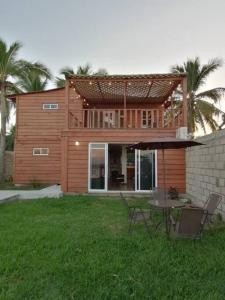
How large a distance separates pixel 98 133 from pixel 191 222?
7.61m

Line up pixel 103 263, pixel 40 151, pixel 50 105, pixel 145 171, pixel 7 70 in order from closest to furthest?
pixel 103 263, pixel 145 171, pixel 7 70, pixel 40 151, pixel 50 105

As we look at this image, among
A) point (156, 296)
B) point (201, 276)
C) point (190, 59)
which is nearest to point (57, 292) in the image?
point (156, 296)

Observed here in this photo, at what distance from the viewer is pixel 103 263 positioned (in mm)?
4051

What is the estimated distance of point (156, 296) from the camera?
3.09 metres

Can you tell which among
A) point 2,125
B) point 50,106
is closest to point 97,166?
point 50,106

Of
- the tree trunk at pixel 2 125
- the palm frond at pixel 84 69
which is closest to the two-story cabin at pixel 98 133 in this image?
the tree trunk at pixel 2 125

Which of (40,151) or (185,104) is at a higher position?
(185,104)

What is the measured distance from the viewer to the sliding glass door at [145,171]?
11.7 m

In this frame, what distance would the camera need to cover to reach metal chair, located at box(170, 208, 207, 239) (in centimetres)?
464

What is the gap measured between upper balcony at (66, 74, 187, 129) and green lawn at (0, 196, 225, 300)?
21.6 feet

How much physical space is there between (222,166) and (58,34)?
1060 cm

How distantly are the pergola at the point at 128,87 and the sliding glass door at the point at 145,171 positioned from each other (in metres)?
2.01

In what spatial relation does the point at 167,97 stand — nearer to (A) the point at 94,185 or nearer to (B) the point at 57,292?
(A) the point at 94,185

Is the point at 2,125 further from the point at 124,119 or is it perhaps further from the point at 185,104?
the point at 185,104
